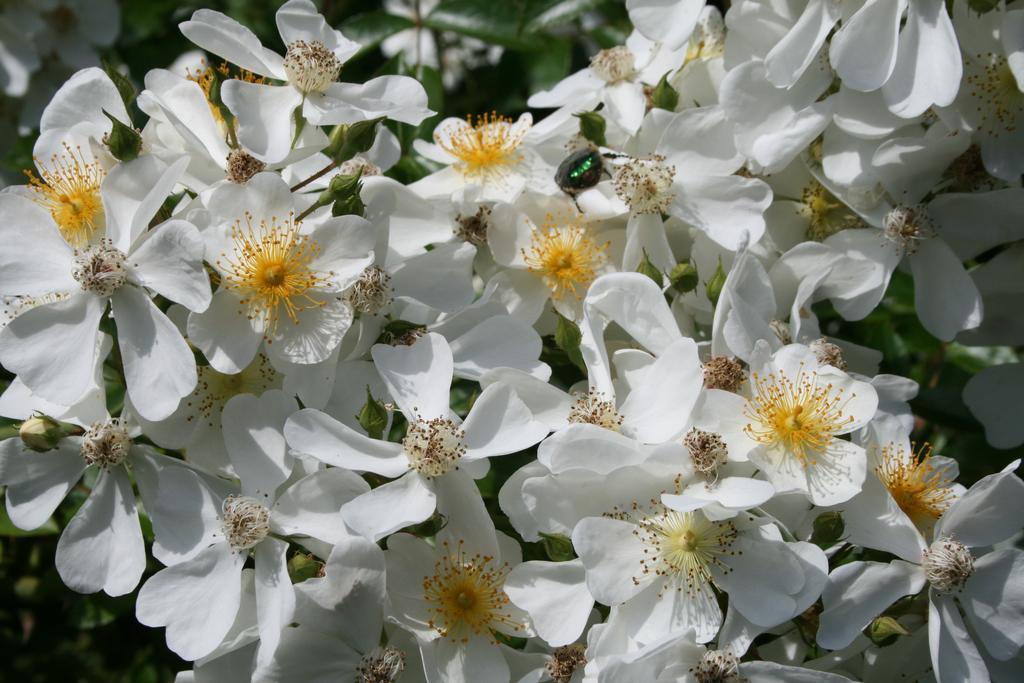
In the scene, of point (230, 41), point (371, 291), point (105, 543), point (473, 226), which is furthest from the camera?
point (473, 226)

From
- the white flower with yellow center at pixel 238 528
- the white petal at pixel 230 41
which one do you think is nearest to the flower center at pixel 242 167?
the white petal at pixel 230 41

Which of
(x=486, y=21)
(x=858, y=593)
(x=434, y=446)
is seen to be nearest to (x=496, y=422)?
(x=434, y=446)

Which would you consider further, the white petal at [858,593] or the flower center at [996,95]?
the flower center at [996,95]

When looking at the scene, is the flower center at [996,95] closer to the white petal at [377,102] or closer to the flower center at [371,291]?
the white petal at [377,102]

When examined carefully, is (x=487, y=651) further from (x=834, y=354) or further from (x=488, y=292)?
(x=834, y=354)

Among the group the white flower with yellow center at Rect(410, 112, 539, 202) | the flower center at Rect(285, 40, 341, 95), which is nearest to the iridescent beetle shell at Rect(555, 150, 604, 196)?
the white flower with yellow center at Rect(410, 112, 539, 202)

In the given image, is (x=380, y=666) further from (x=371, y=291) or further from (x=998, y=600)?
(x=998, y=600)
